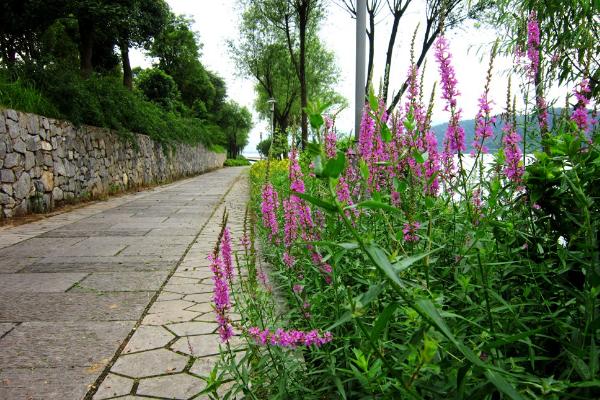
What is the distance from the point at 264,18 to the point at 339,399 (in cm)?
2396

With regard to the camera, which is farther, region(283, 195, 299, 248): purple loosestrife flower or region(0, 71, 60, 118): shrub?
region(0, 71, 60, 118): shrub

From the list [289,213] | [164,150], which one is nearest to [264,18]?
[164,150]

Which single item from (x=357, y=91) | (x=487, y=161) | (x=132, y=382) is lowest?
(x=132, y=382)

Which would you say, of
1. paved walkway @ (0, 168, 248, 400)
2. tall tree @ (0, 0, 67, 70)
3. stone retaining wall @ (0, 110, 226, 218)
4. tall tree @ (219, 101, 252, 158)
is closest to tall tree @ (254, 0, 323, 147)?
stone retaining wall @ (0, 110, 226, 218)

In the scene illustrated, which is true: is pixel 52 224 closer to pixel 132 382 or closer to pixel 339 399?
pixel 132 382

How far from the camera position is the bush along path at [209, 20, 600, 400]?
100cm

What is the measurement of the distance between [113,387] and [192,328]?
2.49ft

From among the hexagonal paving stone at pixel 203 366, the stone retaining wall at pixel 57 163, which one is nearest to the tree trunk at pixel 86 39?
the stone retaining wall at pixel 57 163

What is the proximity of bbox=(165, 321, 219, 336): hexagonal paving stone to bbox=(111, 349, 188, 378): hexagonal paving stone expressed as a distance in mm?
264

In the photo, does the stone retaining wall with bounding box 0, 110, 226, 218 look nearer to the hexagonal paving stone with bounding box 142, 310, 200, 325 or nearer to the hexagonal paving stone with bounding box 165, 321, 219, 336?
the hexagonal paving stone with bounding box 142, 310, 200, 325

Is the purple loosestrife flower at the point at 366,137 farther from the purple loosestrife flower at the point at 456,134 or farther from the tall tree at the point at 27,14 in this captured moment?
the tall tree at the point at 27,14

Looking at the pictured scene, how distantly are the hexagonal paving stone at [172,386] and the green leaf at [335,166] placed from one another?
164 cm

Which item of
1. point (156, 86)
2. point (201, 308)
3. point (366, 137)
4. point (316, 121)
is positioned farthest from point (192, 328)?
point (156, 86)

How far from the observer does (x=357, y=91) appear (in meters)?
5.73
